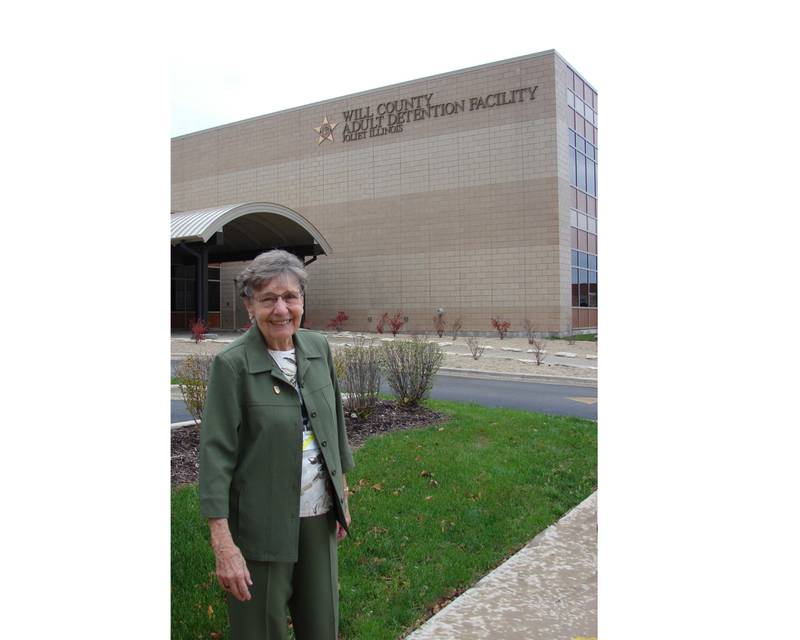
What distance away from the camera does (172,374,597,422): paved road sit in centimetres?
1043

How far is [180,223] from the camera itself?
2502cm

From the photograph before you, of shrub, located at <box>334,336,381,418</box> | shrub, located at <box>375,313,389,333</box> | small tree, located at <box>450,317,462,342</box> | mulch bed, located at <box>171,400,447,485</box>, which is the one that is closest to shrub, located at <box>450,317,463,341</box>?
small tree, located at <box>450,317,462,342</box>

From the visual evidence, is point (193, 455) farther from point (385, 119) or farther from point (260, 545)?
point (385, 119)

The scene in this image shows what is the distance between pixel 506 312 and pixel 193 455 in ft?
70.2

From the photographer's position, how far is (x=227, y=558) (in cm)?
218

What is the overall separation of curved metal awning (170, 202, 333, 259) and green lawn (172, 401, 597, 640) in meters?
18.2

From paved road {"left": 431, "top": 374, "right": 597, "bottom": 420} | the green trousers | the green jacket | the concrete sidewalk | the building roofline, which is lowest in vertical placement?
the concrete sidewalk

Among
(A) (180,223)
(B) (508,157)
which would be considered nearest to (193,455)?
(A) (180,223)

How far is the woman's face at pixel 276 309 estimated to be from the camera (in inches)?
92.8

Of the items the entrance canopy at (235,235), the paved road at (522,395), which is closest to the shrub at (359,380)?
the paved road at (522,395)

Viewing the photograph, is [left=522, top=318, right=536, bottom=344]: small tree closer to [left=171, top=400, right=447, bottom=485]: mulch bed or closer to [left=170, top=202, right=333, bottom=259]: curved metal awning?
[left=170, top=202, right=333, bottom=259]: curved metal awning

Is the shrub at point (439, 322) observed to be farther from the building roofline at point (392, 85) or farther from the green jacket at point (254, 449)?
the green jacket at point (254, 449)

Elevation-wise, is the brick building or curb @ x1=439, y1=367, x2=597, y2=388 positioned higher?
the brick building

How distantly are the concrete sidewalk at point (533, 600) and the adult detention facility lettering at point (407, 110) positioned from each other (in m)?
24.6
